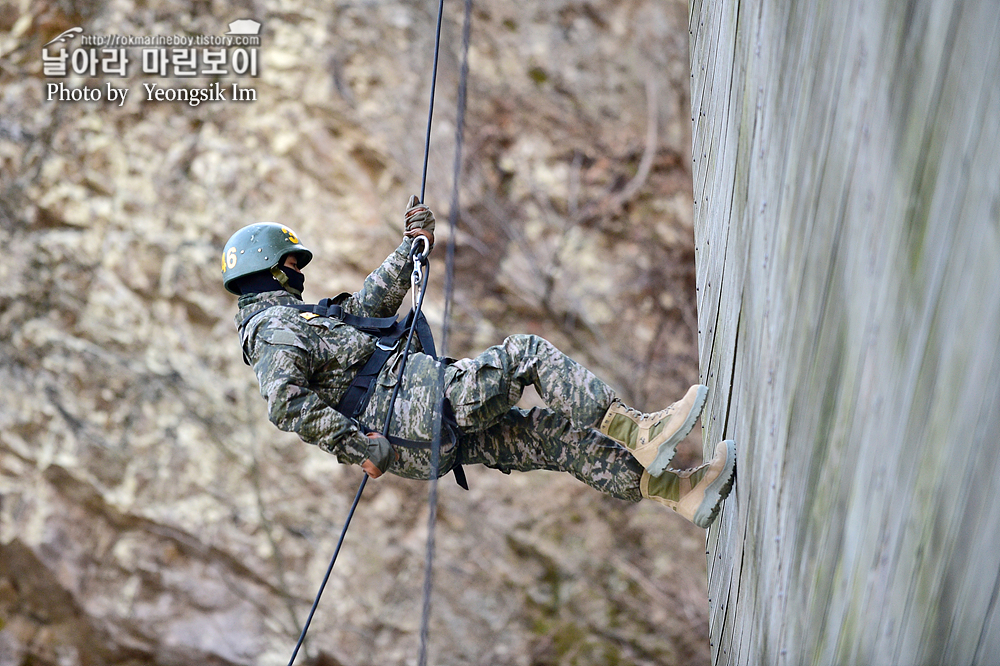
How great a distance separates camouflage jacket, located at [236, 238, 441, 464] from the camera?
133 inches

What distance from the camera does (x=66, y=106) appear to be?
8.68 metres

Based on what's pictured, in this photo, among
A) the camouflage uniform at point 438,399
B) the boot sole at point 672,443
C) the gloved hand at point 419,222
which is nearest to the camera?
the boot sole at point 672,443

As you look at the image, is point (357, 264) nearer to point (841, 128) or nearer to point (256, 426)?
point (256, 426)

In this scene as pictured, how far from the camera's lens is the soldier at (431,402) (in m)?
3.23

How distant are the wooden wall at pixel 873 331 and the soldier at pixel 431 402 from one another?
1.70ft

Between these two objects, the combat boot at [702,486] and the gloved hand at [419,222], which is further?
the gloved hand at [419,222]

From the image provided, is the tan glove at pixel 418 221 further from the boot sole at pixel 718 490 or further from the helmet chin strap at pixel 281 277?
the boot sole at pixel 718 490

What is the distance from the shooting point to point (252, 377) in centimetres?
855

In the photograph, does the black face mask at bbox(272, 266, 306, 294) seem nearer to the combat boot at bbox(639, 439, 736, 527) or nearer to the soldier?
the soldier

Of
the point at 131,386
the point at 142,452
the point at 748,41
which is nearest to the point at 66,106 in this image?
the point at 131,386

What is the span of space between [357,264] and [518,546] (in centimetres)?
321

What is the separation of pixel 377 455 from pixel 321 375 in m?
0.49

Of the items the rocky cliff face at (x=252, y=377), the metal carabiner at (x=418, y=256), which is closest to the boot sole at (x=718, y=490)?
the metal carabiner at (x=418, y=256)

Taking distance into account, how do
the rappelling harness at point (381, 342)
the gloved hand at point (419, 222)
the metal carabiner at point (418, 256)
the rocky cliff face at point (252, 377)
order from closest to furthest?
the rappelling harness at point (381, 342), the metal carabiner at point (418, 256), the gloved hand at point (419, 222), the rocky cliff face at point (252, 377)
